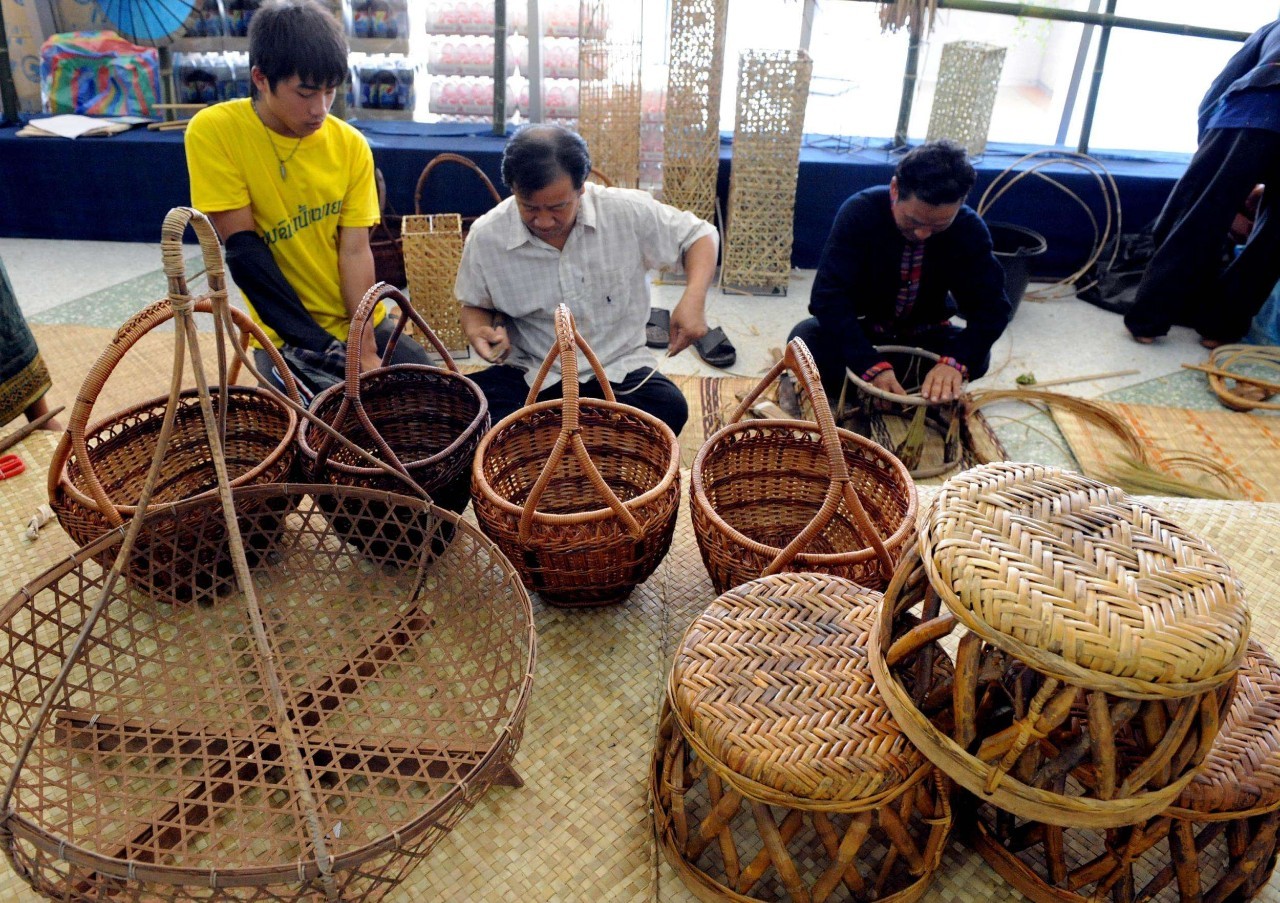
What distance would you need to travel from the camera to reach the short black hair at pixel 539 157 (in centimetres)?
190

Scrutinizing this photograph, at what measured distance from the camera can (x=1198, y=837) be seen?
4.16 feet

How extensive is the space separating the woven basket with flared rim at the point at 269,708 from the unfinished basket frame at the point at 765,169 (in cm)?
272

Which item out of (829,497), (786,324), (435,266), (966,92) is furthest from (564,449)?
(966,92)

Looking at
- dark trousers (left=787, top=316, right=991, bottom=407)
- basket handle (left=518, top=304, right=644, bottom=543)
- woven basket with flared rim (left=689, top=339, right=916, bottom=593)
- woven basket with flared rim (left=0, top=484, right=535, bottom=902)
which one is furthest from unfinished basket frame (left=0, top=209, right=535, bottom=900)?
dark trousers (left=787, top=316, right=991, bottom=407)

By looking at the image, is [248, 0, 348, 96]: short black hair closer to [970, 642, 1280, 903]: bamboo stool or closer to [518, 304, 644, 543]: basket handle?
[518, 304, 644, 543]: basket handle

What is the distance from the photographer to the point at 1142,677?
917 mm

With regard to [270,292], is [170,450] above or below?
below

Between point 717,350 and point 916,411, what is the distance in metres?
1.00

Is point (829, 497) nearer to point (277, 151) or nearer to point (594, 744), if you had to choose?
point (594, 744)

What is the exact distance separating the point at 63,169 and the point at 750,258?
349cm

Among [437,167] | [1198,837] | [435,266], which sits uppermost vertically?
[437,167]

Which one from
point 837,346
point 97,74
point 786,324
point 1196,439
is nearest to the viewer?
point 837,346

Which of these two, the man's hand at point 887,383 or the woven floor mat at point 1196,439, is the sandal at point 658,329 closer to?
the man's hand at point 887,383

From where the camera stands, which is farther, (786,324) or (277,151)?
(786,324)
